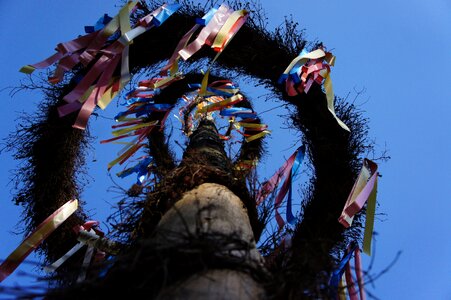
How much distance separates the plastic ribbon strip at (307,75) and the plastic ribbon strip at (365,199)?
3.12ft

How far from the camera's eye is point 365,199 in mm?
3867

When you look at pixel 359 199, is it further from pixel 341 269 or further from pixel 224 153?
pixel 224 153

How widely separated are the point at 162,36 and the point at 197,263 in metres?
3.80

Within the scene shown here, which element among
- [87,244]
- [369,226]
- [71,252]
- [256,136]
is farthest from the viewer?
[256,136]

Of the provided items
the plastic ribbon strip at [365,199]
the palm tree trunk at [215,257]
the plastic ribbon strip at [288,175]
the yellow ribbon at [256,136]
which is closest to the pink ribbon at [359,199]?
the plastic ribbon strip at [365,199]

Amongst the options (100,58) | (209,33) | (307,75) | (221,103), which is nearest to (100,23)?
(100,58)

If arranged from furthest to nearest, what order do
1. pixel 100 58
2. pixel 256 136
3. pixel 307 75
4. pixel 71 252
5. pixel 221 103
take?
1. pixel 256 136
2. pixel 221 103
3. pixel 307 75
4. pixel 71 252
5. pixel 100 58

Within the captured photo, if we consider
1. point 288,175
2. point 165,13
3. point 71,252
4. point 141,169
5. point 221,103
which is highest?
point 165,13

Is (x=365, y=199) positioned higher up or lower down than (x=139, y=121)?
lower down

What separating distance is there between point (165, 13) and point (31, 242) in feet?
8.92

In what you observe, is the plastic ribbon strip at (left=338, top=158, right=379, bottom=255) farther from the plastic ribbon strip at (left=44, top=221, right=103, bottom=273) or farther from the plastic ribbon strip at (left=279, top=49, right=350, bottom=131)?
the plastic ribbon strip at (left=44, top=221, right=103, bottom=273)

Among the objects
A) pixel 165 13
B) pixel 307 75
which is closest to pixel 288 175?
pixel 307 75

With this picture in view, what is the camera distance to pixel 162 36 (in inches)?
200

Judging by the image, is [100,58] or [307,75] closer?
[100,58]
